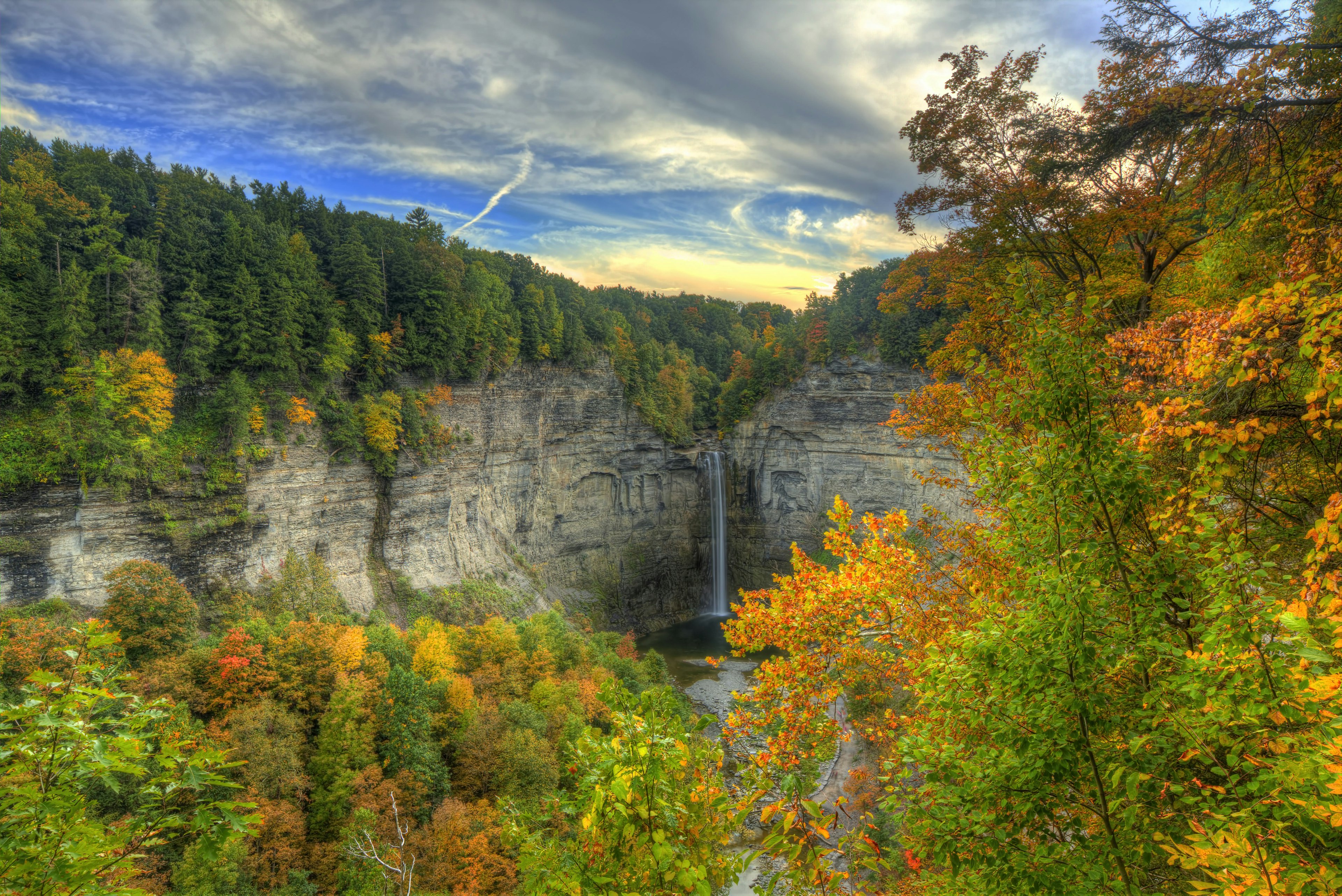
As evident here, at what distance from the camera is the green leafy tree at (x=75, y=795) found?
10.9 ft

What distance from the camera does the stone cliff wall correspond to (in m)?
21.8

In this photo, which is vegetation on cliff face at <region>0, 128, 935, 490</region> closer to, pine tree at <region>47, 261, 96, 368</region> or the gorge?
pine tree at <region>47, 261, 96, 368</region>

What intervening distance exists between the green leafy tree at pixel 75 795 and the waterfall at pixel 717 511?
166 ft

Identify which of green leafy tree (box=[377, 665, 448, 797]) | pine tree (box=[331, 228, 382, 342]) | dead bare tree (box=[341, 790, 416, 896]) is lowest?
dead bare tree (box=[341, 790, 416, 896])

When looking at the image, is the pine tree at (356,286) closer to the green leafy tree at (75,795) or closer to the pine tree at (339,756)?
the pine tree at (339,756)

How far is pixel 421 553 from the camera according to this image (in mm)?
33438

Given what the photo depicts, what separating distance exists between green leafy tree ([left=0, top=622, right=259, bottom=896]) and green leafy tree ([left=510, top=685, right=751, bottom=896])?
1.89 meters

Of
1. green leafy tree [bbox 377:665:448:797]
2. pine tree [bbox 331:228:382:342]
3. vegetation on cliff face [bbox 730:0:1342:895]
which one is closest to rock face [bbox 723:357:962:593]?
green leafy tree [bbox 377:665:448:797]

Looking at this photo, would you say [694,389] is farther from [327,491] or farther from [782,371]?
[327,491]

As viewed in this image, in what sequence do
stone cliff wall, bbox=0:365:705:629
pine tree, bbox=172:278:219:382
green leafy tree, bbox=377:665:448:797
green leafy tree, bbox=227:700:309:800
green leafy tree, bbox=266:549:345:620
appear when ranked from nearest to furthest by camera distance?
green leafy tree, bbox=227:700:309:800
green leafy tree, bbox=377:665:448:797
stone cliff wall, bbox=0:365:705:629
pine tree, bbox=172:278:219:382
green leafy tree, bbox=266:549:345:620

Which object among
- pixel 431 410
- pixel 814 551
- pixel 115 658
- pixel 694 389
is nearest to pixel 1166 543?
pixel 115 658

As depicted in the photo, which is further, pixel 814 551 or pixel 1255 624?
pixel 814 551

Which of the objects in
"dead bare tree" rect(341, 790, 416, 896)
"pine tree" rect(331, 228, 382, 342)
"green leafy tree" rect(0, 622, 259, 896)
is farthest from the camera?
"pine tree" rect(331, 228, 382, 342)

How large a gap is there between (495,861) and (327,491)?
2034 cm
